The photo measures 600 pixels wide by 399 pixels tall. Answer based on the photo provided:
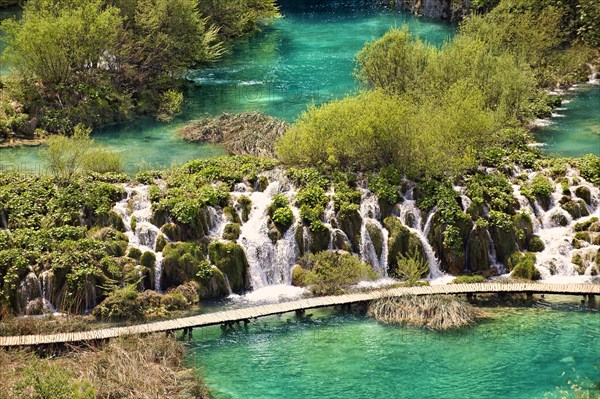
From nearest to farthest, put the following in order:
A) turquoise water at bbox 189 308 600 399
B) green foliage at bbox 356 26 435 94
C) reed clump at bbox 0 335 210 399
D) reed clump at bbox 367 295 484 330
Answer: reed clump at bbox 0 335 210 399, turquoise water at bbox 189 308 600 399, reed clump at bbox 367 295 484 330, green foliage at bbox 356 26 435 94

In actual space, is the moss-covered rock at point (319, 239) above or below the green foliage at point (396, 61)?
below

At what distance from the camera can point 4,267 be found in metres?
39.3

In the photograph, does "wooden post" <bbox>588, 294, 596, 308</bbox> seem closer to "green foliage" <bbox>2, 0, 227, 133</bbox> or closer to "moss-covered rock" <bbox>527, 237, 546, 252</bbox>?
"moss-covered rock" <bbox>527, 237, 546, 252</bbox>

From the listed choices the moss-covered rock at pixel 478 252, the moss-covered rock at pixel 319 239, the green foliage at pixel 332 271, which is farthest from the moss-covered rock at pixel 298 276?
the moss-covered rock at pixel 478 252

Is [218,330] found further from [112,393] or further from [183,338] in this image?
[112,393]

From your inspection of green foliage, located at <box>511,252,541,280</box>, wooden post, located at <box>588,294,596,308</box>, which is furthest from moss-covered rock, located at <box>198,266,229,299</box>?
wooden post, located at <box>588,294,596,308</box>

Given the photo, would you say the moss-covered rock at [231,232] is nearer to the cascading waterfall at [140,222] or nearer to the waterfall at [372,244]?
the cascading waterfall at [140,222]

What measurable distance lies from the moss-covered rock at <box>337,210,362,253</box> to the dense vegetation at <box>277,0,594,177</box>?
3698mm

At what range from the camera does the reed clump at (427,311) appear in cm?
3791

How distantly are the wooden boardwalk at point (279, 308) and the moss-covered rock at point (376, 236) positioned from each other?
3256 mm

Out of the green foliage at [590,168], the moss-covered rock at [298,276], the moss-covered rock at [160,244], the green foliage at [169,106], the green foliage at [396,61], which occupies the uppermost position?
the green foliage at [396,61]

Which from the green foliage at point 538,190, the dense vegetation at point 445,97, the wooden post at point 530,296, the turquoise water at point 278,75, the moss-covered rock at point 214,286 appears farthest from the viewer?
the turquoise water at point 278,75

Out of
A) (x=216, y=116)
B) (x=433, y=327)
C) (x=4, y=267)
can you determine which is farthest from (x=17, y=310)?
(x=216, y=116)

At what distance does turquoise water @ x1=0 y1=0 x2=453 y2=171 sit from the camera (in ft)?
184
